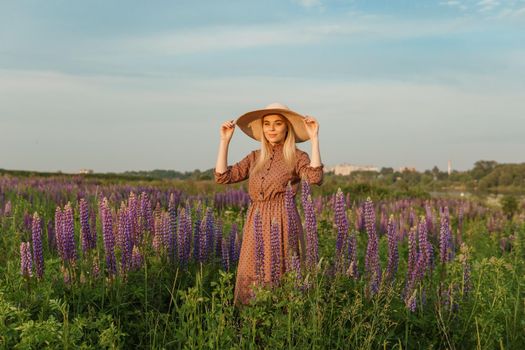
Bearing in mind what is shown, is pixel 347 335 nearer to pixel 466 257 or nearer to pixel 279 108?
pixel 466 257

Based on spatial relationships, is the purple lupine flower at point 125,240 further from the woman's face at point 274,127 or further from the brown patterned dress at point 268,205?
the woman's face at point 274,127

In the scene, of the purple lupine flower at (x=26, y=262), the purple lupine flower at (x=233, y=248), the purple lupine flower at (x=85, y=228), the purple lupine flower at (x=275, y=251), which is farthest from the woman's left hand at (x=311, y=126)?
the purple lupine flower at (x=26, y=262)

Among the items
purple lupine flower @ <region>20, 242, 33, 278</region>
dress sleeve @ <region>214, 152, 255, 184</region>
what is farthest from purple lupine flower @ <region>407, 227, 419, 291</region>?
purple lupine flower @ <region>20, 242, 33, 278</region>

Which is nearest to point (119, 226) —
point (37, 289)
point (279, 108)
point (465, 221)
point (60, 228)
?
point (60, 228)

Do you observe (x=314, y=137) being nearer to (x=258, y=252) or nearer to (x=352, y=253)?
(x=352, y=253)

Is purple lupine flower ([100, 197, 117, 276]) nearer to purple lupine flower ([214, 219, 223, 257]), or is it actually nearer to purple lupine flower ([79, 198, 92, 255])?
purple lupine flower ([79, 198, 92, 255])

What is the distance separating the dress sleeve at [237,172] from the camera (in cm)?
634

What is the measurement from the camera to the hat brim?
609cm

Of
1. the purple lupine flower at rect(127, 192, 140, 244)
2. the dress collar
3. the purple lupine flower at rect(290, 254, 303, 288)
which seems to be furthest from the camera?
the dress collar

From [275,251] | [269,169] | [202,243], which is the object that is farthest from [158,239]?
[275,251]

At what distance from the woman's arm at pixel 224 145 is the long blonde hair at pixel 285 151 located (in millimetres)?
333

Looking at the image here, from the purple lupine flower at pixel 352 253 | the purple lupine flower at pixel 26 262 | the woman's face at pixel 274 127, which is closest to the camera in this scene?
the purple lupine flower at pixel 26 262

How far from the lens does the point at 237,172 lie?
644 centimetres

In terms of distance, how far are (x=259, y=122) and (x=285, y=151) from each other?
536mm
